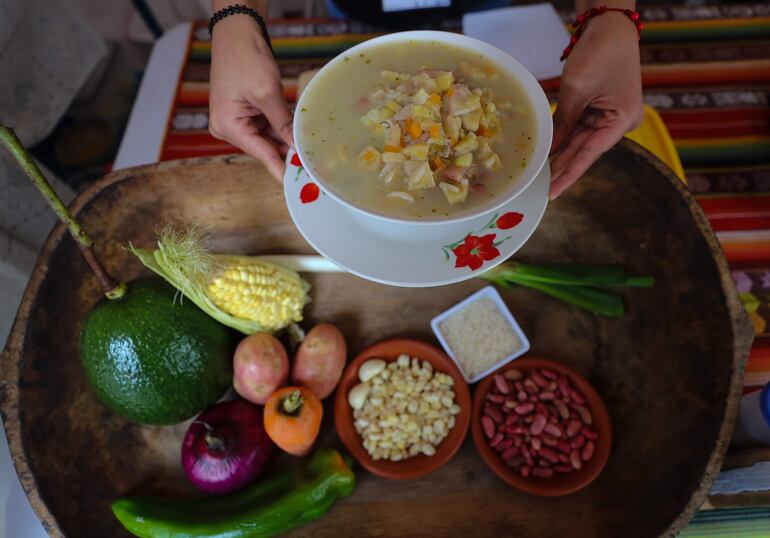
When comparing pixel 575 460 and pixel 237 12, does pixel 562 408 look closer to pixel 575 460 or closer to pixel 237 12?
pixel 575 460

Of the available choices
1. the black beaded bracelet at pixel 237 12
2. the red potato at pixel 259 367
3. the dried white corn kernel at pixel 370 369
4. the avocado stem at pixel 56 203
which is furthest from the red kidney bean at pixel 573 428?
the black beaded bracelet at pixel 237 12

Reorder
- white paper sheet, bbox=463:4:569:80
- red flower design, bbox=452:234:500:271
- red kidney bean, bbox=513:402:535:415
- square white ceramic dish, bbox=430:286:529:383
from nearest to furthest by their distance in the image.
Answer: red flower design, bbox=452:234:500:271, red kidney bean, bbox=513:402:535:415, square white ceramic dish, bbox=430:286:529:383, white paper sheet, bbox=463:4:569:80

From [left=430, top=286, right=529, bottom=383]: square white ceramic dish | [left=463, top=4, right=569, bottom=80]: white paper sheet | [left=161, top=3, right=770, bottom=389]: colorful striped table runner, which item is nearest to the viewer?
[left=430, top=286, right=529, bottom=383]: square white ceramic dish

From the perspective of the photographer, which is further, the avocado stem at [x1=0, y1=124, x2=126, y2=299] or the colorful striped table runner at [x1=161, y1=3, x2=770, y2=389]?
the colorful striped table runner at [x1=161, y1=3, x2=770, y2=389]

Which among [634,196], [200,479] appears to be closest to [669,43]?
[634,196]

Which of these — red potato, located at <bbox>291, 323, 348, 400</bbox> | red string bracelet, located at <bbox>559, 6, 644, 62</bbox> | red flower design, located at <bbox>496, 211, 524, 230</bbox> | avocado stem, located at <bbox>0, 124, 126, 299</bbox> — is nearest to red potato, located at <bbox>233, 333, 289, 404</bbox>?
red potato, located at <bbox>291, 323, 348, 400</bbox>

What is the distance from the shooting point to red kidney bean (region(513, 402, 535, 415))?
1.33 m

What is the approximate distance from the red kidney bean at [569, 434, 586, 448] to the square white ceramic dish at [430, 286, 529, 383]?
25cm

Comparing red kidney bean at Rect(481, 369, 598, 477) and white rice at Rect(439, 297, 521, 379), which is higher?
white rice at Rect(439, 297, 521, 379)

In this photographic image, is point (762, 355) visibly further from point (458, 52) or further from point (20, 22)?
point (20, 22)

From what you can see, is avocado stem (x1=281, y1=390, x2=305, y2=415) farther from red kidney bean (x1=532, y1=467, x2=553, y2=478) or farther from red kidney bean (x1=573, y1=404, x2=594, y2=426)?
red kidney bean (x1=573, y1=404, x2=594, y2=426)

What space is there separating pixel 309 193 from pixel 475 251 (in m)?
0.40

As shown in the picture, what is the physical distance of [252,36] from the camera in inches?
51.7

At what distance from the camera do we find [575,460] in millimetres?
1280
